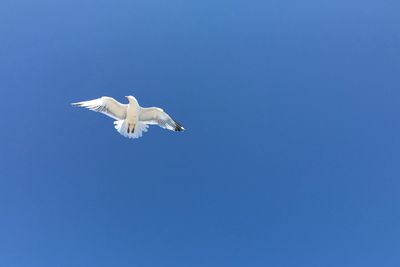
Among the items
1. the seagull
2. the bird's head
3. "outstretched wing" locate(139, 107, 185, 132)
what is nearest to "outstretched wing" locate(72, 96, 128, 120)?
the seagull

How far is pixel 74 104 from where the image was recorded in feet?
34.0

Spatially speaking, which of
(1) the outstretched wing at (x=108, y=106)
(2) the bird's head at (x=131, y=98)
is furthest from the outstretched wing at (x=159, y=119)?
(1) the outstretched wing at (x=108, y=106)

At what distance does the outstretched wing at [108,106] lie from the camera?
430 inches

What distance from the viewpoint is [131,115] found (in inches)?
437

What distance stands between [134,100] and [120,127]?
945 millimetres

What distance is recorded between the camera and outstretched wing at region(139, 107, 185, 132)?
37.3 ft

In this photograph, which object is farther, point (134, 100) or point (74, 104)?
point (134, 100)

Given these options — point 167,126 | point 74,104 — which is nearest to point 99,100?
point 74,104

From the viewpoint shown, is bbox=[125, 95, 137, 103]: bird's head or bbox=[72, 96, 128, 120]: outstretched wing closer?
bbox=[72, 96, 128, 120]: outstretched wing

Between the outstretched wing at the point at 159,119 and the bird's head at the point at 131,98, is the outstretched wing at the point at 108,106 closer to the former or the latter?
the bird's head at the point at 131,98

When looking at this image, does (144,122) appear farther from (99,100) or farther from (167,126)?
(99,100)

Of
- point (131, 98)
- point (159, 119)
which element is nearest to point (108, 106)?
point (131, 98)

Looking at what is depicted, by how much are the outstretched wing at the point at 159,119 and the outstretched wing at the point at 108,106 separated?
2.06 ft

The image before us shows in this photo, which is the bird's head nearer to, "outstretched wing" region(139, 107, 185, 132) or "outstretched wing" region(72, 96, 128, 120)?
"outstretched wing" region(72, 96, 128, 120)
